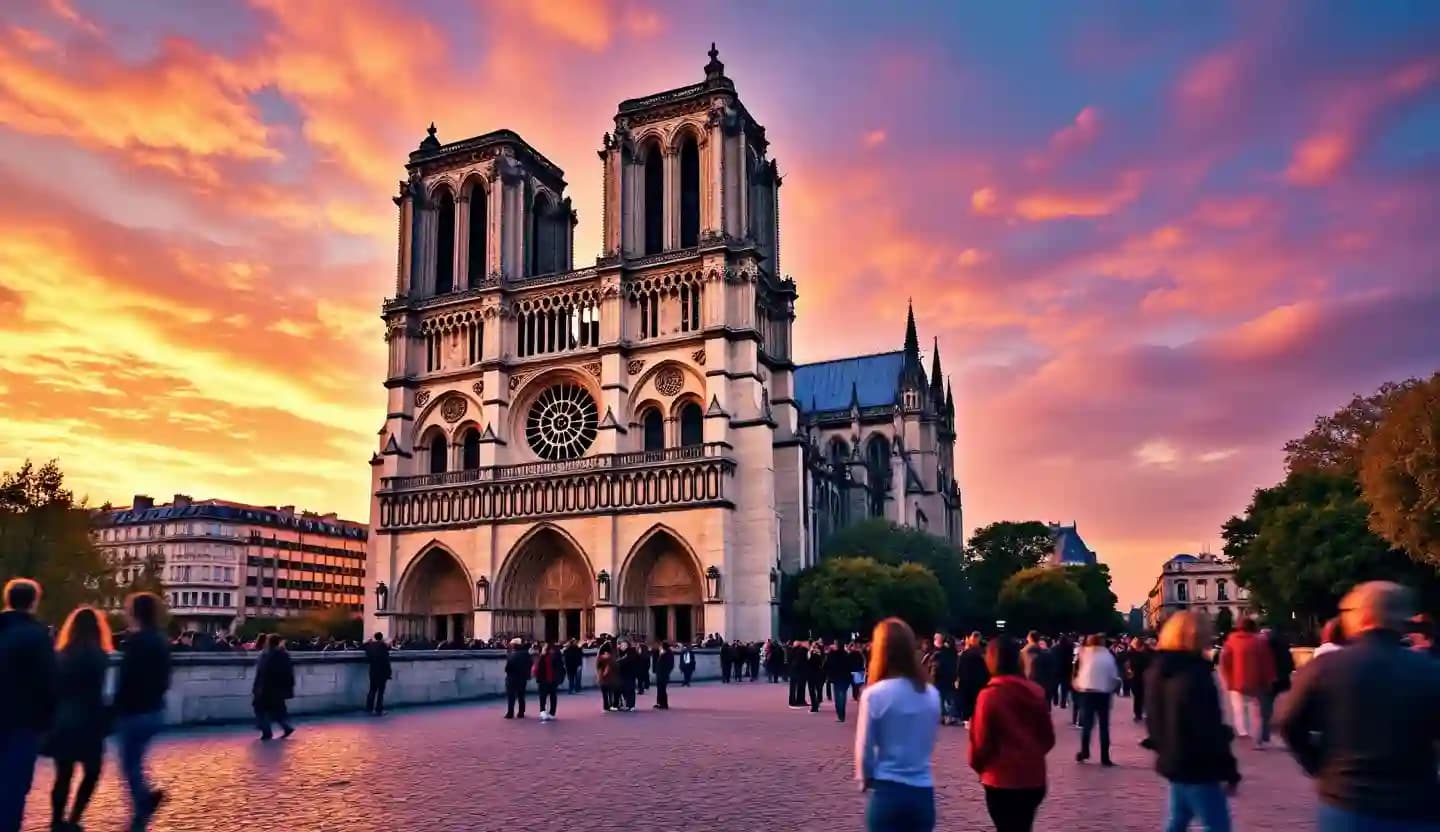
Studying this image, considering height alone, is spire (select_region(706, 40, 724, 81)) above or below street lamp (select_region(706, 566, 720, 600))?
above

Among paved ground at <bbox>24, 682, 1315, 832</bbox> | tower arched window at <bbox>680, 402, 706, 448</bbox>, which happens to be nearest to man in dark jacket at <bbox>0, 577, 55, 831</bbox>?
paved ground at <bbox>24, 682, 1315, 832</bbox>

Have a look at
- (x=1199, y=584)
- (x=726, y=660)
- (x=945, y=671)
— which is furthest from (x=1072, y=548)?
(x=945, y=671)

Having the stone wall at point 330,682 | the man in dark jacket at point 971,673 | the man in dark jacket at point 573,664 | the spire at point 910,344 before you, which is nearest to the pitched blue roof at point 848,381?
the spire at point 910,344

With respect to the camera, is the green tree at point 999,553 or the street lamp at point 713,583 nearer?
the street lamp at point 713,583

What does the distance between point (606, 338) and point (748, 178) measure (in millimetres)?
12028

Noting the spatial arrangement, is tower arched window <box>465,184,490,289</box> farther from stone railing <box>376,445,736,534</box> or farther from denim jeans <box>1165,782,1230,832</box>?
denim jeans <box>1165,782,1230,832</box>

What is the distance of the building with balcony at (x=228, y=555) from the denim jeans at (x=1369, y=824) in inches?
3902

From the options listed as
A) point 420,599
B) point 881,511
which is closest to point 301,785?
point 420,599

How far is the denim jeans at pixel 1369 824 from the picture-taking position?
4715 mm

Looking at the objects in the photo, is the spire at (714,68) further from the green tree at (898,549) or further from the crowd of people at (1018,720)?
the crowd of people at (1018,720)

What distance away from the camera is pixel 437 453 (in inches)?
2576

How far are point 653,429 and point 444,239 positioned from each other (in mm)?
18615

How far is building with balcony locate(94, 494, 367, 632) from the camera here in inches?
4060

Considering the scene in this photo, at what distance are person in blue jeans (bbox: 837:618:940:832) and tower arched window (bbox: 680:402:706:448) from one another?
5292 centimetres
